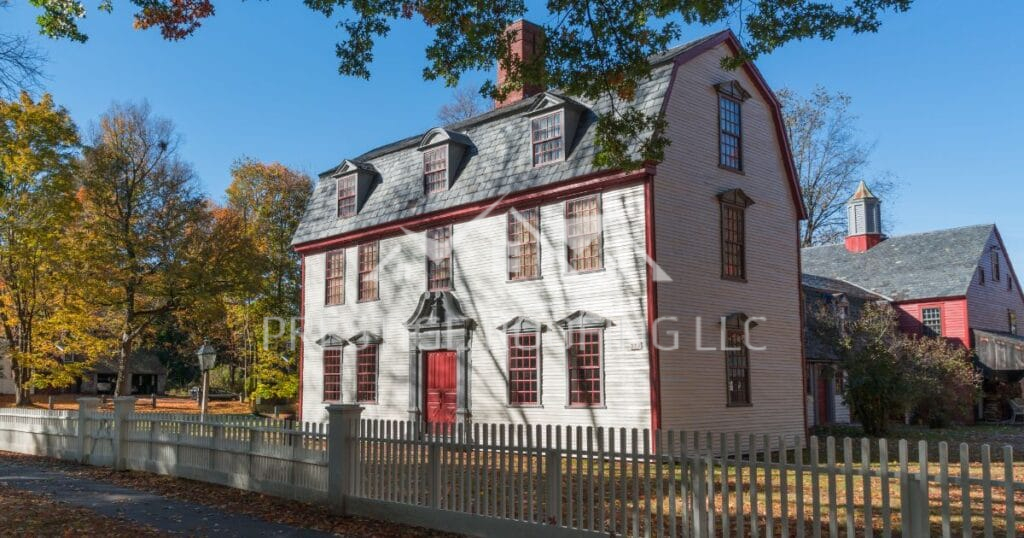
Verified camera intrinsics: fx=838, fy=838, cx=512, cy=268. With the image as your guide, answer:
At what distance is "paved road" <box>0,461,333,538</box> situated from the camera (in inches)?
372

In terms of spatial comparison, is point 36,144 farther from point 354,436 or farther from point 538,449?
point 538,449

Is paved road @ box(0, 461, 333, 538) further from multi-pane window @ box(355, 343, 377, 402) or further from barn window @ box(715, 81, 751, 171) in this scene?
barn window @ box(715, 81, 751, 171)

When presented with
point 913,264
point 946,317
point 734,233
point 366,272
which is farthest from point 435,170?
point 913,264

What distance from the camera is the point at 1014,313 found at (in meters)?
37.6

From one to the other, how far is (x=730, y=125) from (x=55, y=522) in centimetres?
1540

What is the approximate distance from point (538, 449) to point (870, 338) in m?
19.9

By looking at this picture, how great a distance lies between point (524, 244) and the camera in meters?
18.8

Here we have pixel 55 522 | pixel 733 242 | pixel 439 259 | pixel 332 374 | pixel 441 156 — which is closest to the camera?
pixel 55 522

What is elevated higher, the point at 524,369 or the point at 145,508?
the point at 524,369

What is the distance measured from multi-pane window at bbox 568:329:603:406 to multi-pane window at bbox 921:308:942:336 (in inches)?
902

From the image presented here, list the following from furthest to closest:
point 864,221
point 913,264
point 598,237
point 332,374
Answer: point 864,221
point 913,264
point 332,374
point 598,237

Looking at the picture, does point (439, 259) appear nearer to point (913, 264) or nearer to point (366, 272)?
point (366, 272)

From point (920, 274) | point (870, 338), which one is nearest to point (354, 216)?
point (870, 338)

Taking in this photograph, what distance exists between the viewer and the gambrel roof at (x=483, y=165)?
17.7 m
